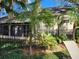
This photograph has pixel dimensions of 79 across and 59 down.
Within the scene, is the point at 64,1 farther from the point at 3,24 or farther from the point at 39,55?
the point at 3,24

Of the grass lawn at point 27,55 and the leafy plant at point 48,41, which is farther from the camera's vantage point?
the leafy plant at point 48,41

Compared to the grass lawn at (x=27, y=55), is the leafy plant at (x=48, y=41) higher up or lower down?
higher up

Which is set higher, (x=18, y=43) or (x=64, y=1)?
(x=64, y=1)

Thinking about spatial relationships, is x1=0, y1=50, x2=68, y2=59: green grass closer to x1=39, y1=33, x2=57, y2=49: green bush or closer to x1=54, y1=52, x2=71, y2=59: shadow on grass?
x1=54, y1=52, x2=71, y2=59: shadow on grass

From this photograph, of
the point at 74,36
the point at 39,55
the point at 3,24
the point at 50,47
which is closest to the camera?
the point at 39,55

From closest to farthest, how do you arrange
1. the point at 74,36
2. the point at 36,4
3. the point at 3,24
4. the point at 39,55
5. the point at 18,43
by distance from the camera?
the point at 36,4 < the point at 39,55 < the point at 18,43 < the point at 74,36 < the point at 3,24

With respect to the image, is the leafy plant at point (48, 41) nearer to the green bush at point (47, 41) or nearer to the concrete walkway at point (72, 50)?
the green bush at point (47, 41)

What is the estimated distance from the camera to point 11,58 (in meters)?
21.4

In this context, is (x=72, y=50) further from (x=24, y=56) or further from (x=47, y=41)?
(x=47, y=41)

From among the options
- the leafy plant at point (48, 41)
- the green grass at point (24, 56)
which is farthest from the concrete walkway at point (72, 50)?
the leafy plant at point (48, 41)

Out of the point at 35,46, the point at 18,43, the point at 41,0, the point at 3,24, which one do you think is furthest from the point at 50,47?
the point at 3,24

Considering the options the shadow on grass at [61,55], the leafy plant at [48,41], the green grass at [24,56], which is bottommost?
the shadow on grass at [61,55]

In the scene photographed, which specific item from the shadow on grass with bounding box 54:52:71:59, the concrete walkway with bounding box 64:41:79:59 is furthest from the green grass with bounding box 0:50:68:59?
the concrete walkway with bounding box 64:41:79:59

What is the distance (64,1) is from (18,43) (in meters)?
5.80
